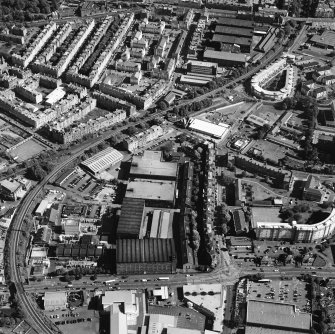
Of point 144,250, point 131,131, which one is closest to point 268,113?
point 131,131

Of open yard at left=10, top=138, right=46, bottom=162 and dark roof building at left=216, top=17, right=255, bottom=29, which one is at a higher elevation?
dark roof building at left=216, top=17, right=255, bottom=29

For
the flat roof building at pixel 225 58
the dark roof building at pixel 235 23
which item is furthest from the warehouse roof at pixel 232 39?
the dark roof building at pixel 235 23

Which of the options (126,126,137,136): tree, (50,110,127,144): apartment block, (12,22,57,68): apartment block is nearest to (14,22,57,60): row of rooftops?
(12,22,57,68): apartment block

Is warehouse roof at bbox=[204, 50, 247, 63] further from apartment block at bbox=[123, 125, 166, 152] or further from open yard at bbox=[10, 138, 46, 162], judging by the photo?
open yard at bbox=[10, 138, 46, 162]

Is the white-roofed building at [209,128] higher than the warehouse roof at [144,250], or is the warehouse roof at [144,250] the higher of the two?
the white-roofed building at [209,128]

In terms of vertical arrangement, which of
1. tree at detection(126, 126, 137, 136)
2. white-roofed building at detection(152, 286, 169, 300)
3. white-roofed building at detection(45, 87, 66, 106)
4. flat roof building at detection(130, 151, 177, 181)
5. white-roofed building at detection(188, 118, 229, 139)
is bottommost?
white-roofed building at detection(152, 286, 169, 300)

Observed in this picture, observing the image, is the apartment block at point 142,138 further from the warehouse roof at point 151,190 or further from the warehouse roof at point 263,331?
the warehouse roof at point 263,331

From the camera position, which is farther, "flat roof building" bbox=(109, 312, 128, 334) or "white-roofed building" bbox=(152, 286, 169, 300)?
"white-roofed building" bbox=(152, 286, 169, 300)
